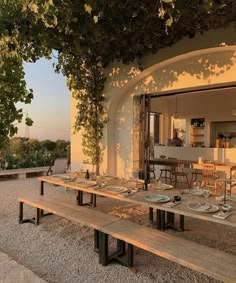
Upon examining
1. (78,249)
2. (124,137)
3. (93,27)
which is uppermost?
(93,27)

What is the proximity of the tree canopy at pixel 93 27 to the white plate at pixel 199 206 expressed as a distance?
1.83m

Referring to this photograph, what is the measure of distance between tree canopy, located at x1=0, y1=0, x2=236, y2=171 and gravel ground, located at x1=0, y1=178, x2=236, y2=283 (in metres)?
1.45

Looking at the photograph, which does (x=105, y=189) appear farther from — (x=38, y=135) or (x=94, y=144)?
(x=38, y=135)

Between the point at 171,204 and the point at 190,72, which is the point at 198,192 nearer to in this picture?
the point at 171,204

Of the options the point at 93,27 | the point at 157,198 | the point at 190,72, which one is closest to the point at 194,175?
the point at 190,72

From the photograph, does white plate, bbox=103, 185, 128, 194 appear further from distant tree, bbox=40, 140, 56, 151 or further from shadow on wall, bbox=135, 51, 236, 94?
distant tree, bbox=40, 140, 56, 151

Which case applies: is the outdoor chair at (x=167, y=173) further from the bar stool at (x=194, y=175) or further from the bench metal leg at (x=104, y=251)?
the bench metal leg at (x=104, y=251)

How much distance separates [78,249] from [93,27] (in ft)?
8.77

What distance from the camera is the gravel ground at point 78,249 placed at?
2.50 meters

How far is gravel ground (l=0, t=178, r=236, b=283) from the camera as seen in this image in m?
2.50

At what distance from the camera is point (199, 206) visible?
8.95 ft

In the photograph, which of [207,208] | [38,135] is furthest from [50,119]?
[207,208]

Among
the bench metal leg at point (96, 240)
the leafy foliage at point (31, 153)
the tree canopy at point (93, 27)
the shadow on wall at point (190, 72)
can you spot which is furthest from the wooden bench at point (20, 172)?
the bench metal leg at point (96, 240)

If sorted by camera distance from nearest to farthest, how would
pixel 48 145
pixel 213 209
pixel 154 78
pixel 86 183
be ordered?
pixel 213 209
pixel 86 183
pixel 154 78
pixel 48 145
